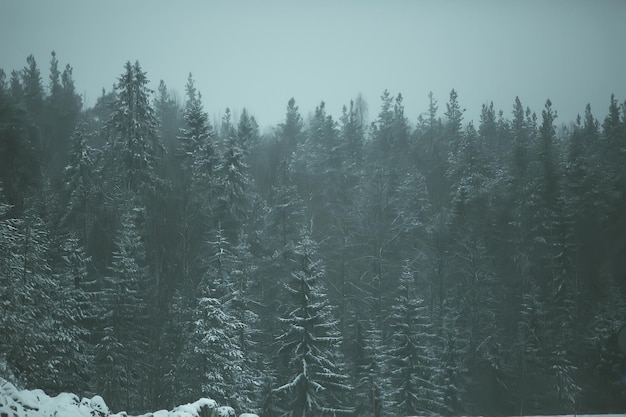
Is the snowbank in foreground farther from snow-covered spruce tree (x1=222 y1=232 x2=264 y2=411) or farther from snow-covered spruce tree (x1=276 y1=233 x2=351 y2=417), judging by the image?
snow-covered spruce tree (x1=222 y1=232 x2=264 y2=411)

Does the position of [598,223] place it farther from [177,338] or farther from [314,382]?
[177,338]

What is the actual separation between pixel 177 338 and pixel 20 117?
21370 millimetres

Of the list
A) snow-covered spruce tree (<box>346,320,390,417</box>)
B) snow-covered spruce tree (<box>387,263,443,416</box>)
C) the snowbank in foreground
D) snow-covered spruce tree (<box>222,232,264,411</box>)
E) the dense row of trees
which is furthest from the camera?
snow-covered spruce tree (<box>387,263,443,416</box>)

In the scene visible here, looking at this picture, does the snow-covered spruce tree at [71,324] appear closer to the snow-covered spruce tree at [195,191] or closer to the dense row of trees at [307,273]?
the dense row of trees at [307,273]

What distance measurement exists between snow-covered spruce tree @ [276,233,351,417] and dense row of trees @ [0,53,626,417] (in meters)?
0.12

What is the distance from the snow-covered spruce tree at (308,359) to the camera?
2714 cm

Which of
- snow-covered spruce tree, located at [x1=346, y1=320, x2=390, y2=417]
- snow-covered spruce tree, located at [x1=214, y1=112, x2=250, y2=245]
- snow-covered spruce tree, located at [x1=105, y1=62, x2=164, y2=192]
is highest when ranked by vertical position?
snow-covered spruce tree, located at [x1=105, y1=62, x2=164, y2=192]

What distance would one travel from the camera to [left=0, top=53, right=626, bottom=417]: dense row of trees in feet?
90.1

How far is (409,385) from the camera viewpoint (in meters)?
30.9

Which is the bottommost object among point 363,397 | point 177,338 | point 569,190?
point 363,397

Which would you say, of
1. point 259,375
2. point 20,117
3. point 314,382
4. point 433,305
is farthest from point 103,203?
point 433,305

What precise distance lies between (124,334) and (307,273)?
10.7m

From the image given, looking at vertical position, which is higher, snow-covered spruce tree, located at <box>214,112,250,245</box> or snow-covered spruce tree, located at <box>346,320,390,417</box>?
snow-covered spruce tree, located at <box>214,112,250,245</box>

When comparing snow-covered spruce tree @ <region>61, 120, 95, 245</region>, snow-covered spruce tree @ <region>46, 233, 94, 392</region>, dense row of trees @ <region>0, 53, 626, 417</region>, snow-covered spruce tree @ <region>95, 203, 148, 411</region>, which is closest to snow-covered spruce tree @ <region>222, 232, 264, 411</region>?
dense row of trees @ <region>0, 53, 626, 417</region>
